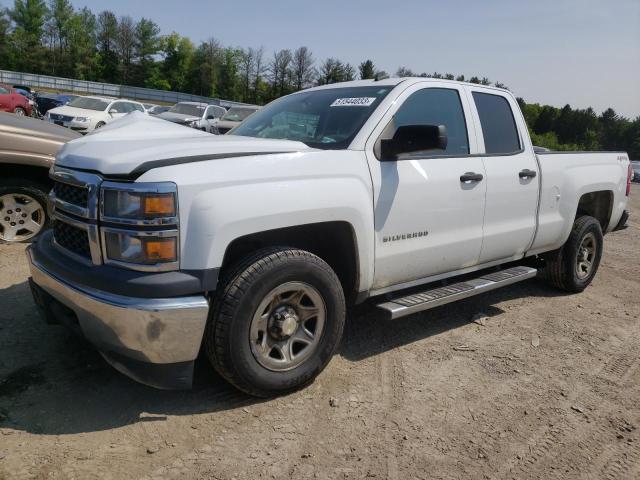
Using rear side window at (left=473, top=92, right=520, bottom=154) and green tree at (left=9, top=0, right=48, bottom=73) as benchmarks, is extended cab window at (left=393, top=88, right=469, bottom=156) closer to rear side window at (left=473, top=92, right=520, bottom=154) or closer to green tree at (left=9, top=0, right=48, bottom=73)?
rear side window at (left=473, top=92, right=520, bottom=154)

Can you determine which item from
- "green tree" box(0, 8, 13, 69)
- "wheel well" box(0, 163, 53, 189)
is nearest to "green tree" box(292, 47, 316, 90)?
"green tree" box(0, 8, 13, 69)

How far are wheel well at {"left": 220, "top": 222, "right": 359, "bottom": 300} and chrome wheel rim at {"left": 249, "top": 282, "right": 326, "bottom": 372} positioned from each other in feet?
1.05

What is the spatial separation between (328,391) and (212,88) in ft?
280

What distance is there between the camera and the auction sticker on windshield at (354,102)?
3.64 metres

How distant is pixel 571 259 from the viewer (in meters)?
5.25

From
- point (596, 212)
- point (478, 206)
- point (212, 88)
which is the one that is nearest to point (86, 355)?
point (478, 206)

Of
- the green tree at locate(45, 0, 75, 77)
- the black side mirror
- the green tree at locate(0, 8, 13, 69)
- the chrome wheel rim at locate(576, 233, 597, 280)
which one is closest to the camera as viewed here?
the black side mirror

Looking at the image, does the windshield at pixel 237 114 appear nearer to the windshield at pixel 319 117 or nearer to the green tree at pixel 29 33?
the windshield at pixel 319 117

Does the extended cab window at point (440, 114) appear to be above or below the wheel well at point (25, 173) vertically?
above

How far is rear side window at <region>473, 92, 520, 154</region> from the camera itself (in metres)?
4.27

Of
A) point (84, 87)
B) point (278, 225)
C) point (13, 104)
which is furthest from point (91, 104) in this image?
point (84, 87)

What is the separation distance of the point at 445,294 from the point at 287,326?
1.37 meters

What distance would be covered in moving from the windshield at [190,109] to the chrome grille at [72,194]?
19.5 m

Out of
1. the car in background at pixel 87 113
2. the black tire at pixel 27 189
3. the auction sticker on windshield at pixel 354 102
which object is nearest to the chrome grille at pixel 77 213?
the auction sticker on windshield at pixel 354 102
